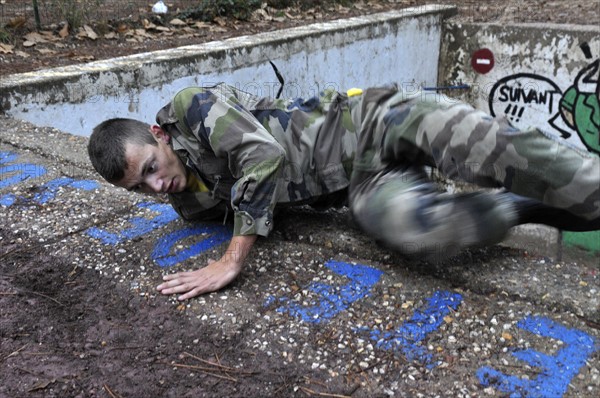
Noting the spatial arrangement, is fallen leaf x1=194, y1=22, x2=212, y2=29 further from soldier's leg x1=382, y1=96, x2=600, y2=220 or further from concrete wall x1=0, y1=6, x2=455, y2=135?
soldier's leg x1=382, y1=96, x2=600, y2=220

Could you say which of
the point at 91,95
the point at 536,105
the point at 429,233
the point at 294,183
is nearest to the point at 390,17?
the point at 536,105

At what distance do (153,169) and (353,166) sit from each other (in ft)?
2.43

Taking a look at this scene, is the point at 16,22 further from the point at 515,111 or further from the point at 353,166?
the point at 515,111

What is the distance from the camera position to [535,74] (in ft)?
21.9

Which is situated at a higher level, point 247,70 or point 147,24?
point 147,24

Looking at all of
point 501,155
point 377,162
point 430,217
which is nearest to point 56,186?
point 377,162

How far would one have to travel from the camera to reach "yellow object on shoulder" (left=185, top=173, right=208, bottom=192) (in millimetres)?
2283

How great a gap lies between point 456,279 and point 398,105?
632mm

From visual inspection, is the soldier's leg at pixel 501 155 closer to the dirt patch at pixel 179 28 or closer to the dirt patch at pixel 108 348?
the dirt patch at pixel 108 348

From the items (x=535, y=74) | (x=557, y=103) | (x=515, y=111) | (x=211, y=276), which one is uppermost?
(x=211, y=276)

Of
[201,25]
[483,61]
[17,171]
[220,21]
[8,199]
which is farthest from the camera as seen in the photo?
[483,61]

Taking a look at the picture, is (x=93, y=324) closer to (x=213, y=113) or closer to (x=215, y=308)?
(x=215, y=308)

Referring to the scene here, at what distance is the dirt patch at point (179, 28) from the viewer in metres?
5.02

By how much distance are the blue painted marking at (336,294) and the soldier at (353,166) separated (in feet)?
0.51
